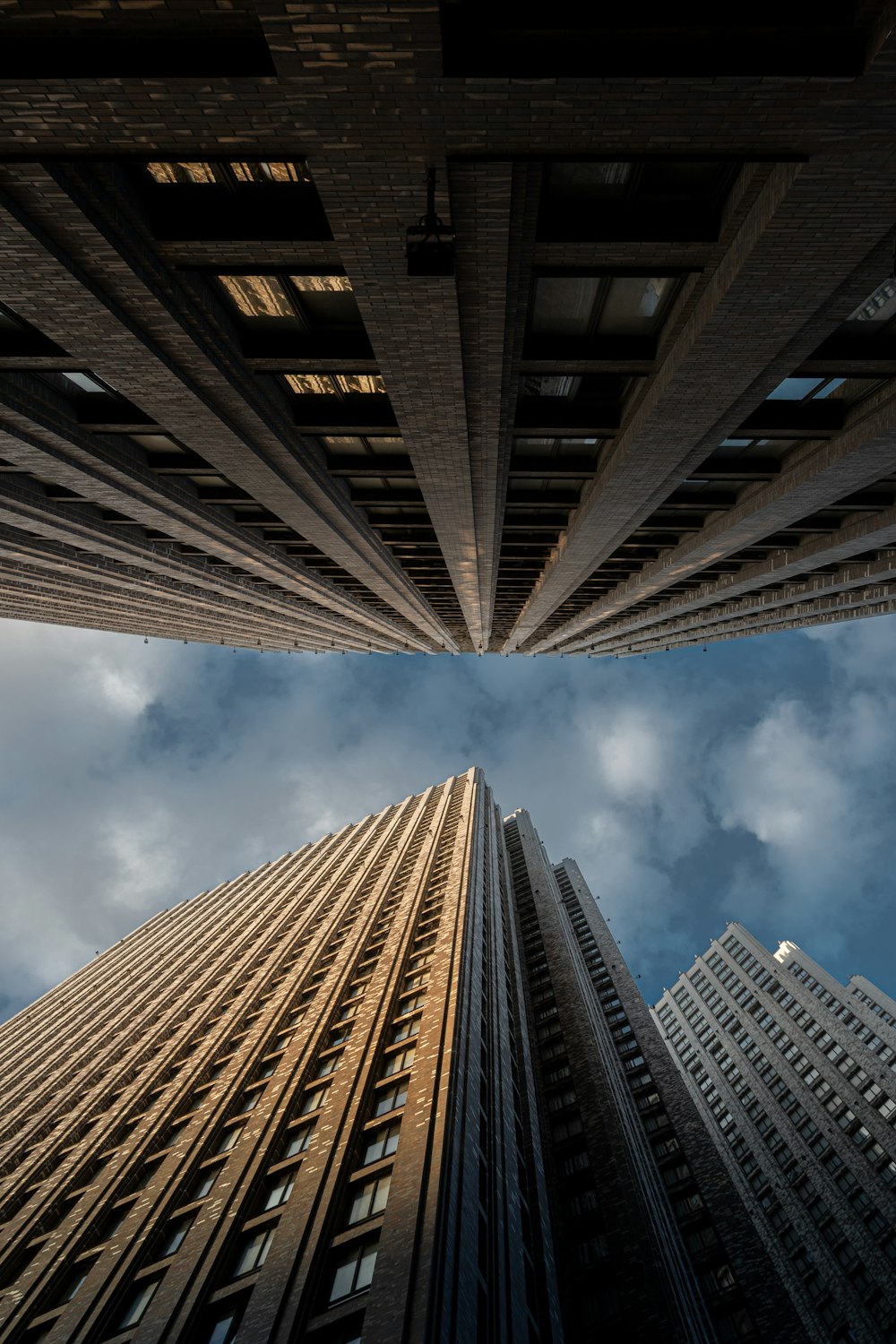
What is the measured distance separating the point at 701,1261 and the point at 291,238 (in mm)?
46350

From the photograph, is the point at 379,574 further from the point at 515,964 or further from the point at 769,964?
the point at 769,964

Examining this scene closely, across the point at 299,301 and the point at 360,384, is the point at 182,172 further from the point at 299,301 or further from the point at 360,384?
the point at 360,384

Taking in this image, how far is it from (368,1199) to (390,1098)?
4619 mm

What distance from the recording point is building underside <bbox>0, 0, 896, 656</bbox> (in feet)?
21.5

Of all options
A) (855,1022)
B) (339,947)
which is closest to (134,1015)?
(339,947)

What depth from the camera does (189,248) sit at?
934 centimetres

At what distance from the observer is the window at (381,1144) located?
2002cm

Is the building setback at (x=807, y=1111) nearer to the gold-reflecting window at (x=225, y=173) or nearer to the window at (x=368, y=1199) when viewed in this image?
the window at (x=368, y=1199)

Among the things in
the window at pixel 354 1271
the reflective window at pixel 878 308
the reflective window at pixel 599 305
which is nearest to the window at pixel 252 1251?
the window at pixel 354 1271

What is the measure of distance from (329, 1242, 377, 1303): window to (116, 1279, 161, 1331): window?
19.1 feet

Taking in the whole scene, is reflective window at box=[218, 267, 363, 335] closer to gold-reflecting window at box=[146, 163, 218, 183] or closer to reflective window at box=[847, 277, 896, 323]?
gold-reflecting window at box=[146, 163, 218, 183]

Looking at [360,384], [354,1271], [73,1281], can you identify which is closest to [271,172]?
[360,384]

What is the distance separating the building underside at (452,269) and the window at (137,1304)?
904 inches

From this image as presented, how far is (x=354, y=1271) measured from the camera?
628 inches
